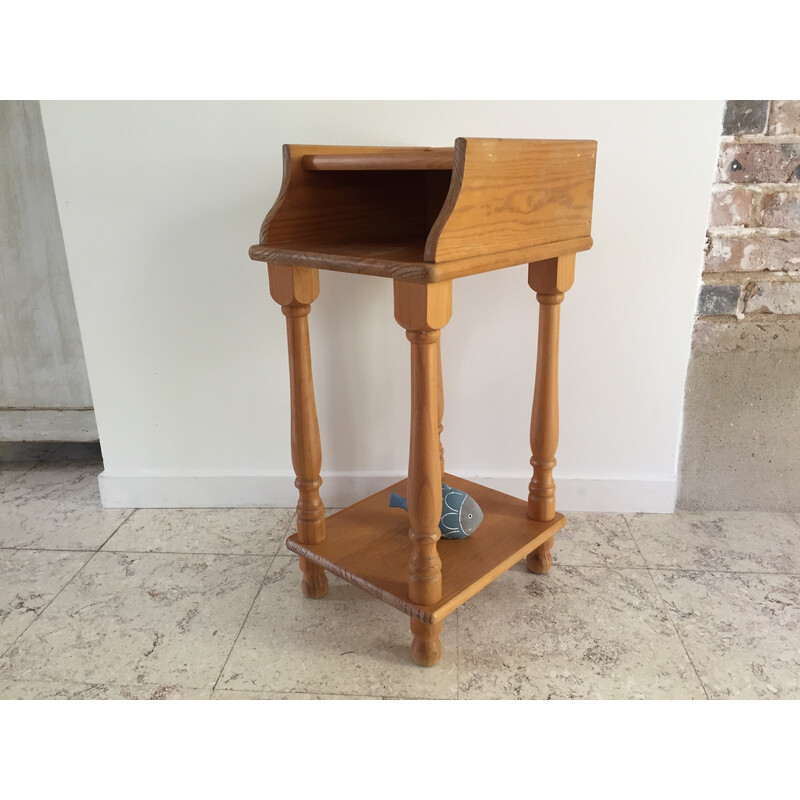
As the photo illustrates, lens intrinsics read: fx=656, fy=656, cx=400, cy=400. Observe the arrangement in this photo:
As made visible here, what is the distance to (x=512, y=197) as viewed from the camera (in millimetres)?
1056

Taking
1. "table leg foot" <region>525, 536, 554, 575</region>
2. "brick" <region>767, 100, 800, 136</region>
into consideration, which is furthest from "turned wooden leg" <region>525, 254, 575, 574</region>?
"brick" <region>767, 100, 800, 136</region>

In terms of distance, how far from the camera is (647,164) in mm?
1456

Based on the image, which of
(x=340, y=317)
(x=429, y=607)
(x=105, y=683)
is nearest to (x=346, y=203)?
(x=340, y=317)

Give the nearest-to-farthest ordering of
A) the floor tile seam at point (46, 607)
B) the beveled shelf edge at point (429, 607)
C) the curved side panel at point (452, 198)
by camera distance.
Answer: the curved side panel at point (452, 198) → the beveled shelf edge at point (429, 607) → the floor tile seam at point (46, 607)

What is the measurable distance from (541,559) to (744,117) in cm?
106

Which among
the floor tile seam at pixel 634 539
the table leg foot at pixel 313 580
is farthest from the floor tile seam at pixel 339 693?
the floor tile seam at pixel 634 539

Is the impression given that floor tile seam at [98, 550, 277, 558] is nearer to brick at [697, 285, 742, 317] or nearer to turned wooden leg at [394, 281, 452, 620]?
turned wooden leg at [394, 281, 452, 620]

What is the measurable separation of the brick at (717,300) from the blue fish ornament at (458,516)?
731 millimetres

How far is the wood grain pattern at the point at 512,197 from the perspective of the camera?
0.96m

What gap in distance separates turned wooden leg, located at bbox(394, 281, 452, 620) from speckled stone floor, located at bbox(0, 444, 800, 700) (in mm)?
193

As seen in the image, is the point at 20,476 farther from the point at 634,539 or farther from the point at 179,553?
the point at 634,539

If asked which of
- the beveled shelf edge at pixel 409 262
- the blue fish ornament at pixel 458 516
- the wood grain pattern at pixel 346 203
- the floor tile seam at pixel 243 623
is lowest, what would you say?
the floor tile seam at pixel 243 623

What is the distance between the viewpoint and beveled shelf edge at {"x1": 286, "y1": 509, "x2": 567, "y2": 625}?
3.81 ft

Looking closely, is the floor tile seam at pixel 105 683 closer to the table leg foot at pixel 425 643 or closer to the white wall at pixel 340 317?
the table leg foot at pixel 425 643
